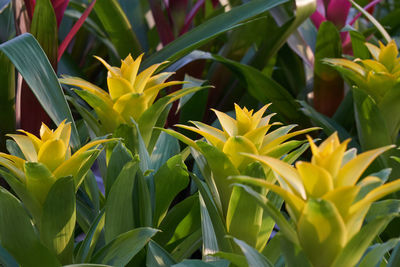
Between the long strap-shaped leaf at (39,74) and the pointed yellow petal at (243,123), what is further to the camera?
the long strap-shaped leaf at (39,74)

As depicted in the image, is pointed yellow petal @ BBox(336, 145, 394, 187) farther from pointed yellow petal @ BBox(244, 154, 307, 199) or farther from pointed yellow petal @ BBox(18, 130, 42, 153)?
pointed yellow petal @ BBox(18, 130, 42, 153)

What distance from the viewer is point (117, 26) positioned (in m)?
1.32

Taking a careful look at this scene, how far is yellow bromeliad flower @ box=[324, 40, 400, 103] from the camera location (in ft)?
2.85

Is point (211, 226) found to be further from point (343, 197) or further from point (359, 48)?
point (359, 48)

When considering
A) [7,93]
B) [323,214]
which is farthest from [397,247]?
[7,93]

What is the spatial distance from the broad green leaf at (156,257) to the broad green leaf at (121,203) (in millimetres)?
57

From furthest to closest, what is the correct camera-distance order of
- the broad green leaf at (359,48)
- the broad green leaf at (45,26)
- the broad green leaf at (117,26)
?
1. the broad green leaf at (117,26)
2. the broad green leaf at (359,48)
3. the broad green leaf at (45,26)

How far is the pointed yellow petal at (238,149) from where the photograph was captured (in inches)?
21.6

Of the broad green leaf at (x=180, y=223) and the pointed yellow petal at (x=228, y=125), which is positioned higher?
the pointed yellow petal at (x=228, y=125)

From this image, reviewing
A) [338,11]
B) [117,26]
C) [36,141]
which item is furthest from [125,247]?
[338,11]

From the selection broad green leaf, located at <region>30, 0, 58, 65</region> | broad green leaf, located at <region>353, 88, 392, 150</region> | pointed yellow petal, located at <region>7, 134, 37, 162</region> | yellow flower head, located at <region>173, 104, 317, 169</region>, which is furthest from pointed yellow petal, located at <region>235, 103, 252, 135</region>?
broad green leaf, located at <region>30, 0, 58, 65</region>

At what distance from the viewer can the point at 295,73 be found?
61.2 inches

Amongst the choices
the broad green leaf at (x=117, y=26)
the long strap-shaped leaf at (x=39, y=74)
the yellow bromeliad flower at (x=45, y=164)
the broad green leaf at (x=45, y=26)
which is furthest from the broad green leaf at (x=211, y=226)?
the broad green leaf at (x=117, y=26)

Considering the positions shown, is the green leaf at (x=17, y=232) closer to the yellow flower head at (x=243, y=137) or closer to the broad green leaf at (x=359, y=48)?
the yellow flower head at (x=243, y=137)
